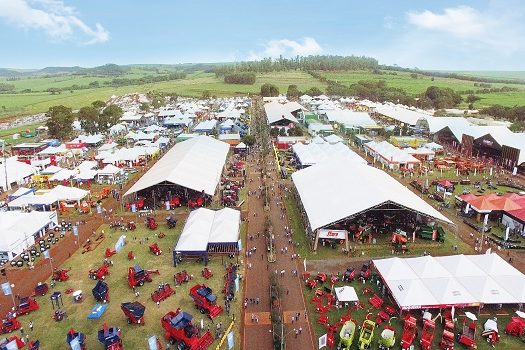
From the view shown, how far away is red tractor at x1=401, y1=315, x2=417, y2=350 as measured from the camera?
17953 mm

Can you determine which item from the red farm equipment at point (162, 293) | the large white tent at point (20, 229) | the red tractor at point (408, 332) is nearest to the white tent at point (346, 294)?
the red tractor at point (408, 332)

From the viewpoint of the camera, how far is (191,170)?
126 feet

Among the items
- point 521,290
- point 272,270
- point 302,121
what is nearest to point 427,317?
point 521,290

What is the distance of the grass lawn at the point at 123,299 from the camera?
19469 millimetres

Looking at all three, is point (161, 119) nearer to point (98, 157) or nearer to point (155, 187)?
point (98, 157)

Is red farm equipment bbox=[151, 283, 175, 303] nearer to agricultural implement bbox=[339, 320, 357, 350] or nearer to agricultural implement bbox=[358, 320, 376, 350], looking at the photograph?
agricultural implement bbox=[339, 320, 357, 350]

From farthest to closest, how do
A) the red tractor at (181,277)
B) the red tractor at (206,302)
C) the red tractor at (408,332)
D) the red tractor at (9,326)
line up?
the red tractor at (181,277), the red tractor at (206,302), the red tractor at (9,326), the red tractor at (408,332)

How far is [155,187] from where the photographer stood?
37469mm

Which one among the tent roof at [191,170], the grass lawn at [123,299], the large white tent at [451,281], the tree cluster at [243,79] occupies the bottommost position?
the grass lawn at [123,299]

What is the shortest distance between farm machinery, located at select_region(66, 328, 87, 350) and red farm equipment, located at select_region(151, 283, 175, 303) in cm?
408

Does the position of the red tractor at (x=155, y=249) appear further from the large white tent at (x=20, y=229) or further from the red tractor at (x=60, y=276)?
the large white tent at (x=20, y=229)

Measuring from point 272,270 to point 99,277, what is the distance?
1127cm

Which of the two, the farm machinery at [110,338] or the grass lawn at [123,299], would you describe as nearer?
the farm machinery at [110,338]

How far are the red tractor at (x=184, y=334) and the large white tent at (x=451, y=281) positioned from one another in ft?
33.9
